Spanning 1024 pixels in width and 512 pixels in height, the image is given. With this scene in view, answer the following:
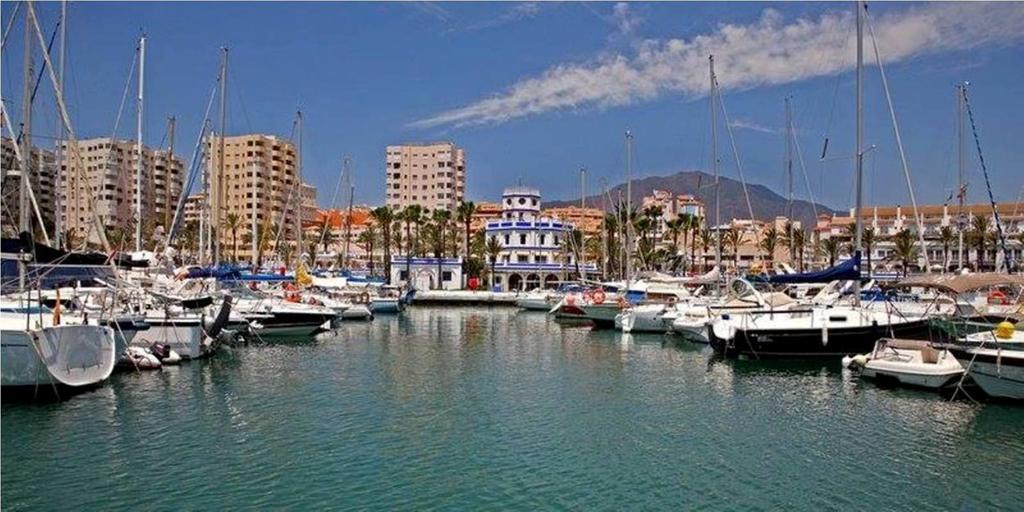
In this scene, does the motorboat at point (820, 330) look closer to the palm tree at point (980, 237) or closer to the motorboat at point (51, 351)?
the motorboat at point (51, 351)

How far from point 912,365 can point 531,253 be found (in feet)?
248

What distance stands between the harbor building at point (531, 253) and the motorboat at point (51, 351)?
7502cm

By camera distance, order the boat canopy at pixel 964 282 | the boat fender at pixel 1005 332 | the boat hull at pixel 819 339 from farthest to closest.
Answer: the boat hull at pixel 819 339
the boat canopy at pixel 964 282
the boat fender at pixel 1005 332

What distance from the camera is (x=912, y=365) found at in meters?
26.7

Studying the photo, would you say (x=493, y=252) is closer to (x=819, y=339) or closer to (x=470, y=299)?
(x=470, y=299)

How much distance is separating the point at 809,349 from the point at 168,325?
27591 millimetres

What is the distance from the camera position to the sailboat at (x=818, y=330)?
34094 mm

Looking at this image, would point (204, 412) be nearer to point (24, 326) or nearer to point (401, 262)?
point (24, 326)

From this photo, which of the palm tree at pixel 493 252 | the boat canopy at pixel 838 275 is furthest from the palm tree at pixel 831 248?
the boat canopy at pixel 838 275

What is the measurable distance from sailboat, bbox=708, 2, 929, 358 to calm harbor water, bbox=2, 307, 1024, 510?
1796 mm

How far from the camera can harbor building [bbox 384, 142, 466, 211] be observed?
539 feet

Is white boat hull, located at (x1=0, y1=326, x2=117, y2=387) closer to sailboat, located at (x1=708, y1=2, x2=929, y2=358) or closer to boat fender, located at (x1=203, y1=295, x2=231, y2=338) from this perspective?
boat fender, located at (x1=203, y1=295, x2=231, y2=338)

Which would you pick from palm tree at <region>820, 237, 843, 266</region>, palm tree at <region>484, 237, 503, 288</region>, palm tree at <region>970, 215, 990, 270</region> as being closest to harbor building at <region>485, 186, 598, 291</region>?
palm tree at <region>484, 237, 503, 288</region>

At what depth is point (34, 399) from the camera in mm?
23109
